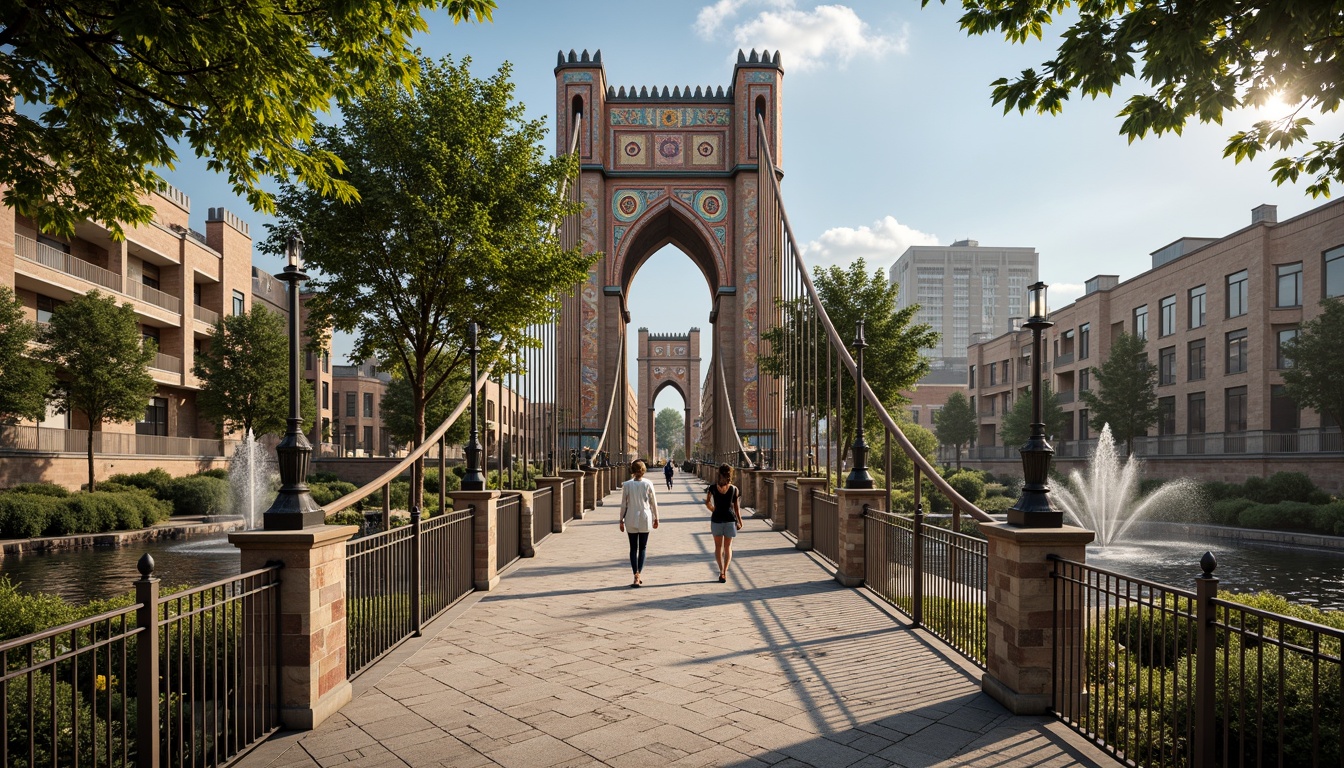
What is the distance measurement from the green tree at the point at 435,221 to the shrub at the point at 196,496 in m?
16.6

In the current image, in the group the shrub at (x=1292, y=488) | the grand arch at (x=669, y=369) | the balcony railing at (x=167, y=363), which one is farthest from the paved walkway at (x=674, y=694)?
the grand arch at (x=669, y=369)

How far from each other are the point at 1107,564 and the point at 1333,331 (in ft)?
48.0

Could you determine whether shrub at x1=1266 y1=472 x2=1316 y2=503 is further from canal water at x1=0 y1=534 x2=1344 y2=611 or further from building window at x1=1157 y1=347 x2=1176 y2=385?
building window at x1=1157 y1=347 x2=1176 y2=385

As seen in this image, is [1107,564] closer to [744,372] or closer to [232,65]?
[744,372]

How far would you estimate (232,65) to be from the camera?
6820mm

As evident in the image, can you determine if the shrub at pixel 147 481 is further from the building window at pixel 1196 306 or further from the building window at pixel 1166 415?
the building window at pixel 1196 306

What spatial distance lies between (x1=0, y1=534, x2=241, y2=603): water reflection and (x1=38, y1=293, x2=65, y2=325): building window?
1229 centimetres

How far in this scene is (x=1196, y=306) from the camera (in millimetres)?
37500

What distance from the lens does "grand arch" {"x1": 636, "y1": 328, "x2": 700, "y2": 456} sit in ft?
342

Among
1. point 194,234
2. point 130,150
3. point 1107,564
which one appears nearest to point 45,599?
point 130,150

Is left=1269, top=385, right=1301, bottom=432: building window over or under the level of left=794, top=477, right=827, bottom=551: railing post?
over

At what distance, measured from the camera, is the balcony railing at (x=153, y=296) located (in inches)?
1242

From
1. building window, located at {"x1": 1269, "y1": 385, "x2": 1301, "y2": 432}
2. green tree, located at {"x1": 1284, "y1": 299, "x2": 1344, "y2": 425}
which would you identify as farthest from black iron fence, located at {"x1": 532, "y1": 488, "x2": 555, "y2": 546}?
building window, located at {"x1": 1269, "y1": 385, "x2": 1301, "y2": 432}

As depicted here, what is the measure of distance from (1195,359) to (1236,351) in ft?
9.37
